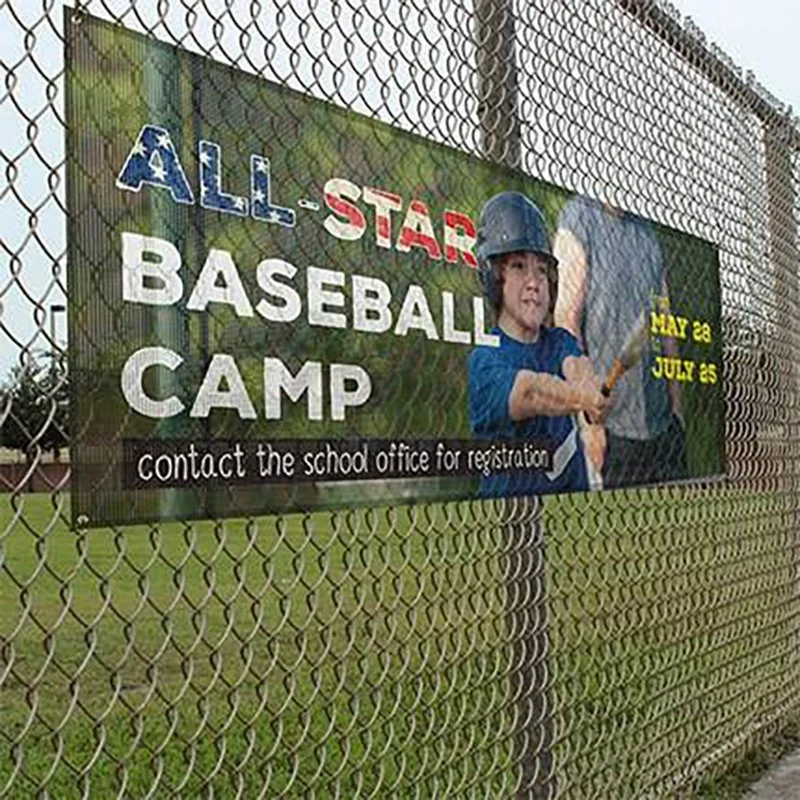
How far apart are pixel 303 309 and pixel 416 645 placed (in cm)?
121

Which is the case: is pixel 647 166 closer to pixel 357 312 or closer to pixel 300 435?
pixel 357 312

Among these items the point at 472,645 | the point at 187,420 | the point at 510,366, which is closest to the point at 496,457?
the point at 510,366

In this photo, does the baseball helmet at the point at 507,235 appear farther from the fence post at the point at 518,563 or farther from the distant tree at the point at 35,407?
the distant tree at the point at 35,407

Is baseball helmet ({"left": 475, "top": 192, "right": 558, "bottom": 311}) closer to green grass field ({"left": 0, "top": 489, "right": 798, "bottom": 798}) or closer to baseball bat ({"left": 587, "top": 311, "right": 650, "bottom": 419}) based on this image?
baseball bat ({"left": 587, "top": 311, "right": 650, "bottom": 419})

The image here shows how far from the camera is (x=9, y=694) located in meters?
6.39

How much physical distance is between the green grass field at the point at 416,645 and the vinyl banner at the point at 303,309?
0.13m

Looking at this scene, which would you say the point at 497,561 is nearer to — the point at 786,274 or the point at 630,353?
the point at 630,353

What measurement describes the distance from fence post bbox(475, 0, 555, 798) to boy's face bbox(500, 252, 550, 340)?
24cm

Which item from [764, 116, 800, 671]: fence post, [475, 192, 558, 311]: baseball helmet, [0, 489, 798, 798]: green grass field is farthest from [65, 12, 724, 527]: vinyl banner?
[764, 116, 800, 671]: fence post

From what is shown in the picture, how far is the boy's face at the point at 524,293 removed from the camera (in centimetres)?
335

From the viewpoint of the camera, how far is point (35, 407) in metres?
2.04

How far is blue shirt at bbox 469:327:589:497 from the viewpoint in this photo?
3199 mm

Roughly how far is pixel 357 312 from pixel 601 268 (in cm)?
130

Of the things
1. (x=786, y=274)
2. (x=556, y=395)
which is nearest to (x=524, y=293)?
(x=556, y=395)
